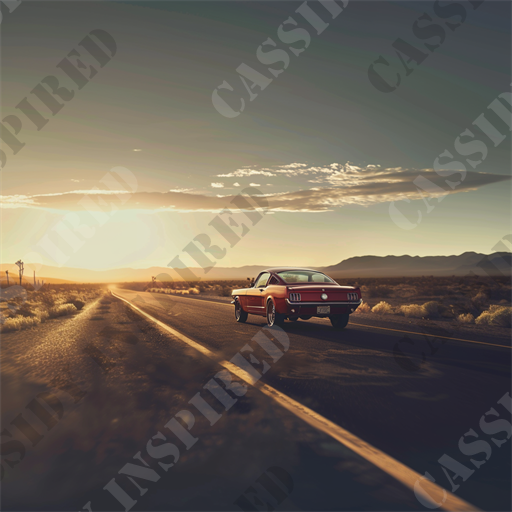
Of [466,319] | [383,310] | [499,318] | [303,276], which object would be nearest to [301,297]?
[303,276]

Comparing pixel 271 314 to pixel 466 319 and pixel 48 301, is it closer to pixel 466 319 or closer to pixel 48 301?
pixel 466 319

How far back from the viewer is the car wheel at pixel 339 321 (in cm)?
1581

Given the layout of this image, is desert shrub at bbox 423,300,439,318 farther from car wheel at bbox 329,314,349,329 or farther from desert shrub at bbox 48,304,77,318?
desert shrub at bbox 48,304,77,318

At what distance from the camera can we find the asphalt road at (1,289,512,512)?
3832 millimetres

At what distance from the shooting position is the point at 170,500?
3.72 meters

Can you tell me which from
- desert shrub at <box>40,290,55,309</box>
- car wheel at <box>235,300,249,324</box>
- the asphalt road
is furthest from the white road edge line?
desert shrub at <box>40,290,55,309</box>

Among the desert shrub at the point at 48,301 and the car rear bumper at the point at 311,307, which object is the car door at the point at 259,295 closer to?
the car rear bumper at the point at 311,307

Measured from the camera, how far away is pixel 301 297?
14398 mm

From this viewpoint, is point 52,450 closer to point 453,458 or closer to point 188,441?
point 188,441

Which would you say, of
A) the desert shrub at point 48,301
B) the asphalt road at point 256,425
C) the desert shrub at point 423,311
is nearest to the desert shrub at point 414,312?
the desert shrub at point 423,311

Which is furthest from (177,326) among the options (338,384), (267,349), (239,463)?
(239,463)

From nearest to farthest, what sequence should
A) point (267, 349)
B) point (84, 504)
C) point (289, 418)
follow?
point (84, 504), point (289, 418), point (267, 349)

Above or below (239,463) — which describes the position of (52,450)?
below

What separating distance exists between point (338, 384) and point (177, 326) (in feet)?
31.9
